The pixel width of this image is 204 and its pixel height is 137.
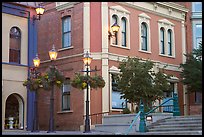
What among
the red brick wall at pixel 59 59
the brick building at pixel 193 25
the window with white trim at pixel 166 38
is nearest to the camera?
the red brick wall at pixel 59 59

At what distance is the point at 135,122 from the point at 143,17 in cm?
1099

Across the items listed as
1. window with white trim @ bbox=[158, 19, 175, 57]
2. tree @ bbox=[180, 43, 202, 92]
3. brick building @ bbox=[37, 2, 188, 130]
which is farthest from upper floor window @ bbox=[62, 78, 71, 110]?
tree @ bbox=[180, 43, 202, 92]

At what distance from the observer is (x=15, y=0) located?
27.6 metres

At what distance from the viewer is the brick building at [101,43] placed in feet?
91.6

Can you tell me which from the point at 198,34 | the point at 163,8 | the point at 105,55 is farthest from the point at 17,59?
the point at 198,34

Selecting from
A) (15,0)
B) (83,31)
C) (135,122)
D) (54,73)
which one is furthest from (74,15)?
(135,122)

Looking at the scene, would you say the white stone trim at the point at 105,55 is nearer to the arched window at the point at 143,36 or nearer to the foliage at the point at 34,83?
the arched window at the point at 143,36

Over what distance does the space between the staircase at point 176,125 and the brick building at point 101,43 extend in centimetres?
551

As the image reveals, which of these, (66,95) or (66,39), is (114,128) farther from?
(66,39)

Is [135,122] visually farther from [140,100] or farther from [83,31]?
[83,31]

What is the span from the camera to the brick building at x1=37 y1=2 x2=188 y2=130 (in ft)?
91.6

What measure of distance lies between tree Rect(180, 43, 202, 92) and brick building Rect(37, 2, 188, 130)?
1.53 meters

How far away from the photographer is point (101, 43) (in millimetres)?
28031

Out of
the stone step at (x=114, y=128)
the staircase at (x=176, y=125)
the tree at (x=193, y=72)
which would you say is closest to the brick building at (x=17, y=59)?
the stone step at (x=114, y=128)
